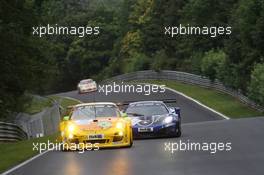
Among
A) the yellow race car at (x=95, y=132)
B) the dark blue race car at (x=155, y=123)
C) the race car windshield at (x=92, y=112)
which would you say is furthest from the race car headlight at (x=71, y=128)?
the dark blue race car at (x=155, y=123)

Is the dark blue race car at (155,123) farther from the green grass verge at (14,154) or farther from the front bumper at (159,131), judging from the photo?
the green grass verge at (14,154)

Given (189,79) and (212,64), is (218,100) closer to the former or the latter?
(212,64)

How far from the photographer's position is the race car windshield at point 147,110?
84.6ft

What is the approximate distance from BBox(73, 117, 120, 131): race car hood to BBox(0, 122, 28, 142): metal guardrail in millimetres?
8304

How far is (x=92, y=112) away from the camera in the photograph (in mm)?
21359

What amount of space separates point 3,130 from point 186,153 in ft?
40.4

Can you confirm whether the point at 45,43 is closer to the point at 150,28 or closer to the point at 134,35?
the point at 150,28

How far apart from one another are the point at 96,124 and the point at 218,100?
35.8 metres

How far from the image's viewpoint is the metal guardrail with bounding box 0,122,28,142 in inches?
1129

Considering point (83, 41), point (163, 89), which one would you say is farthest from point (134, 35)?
point (163, 89)

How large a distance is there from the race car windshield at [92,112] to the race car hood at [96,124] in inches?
16.8

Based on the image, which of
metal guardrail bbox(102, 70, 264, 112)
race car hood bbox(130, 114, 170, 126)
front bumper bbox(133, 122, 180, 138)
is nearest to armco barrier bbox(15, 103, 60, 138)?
race car hood bbox(130, 114, 170, 126)

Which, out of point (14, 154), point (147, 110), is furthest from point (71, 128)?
point (147, 110)

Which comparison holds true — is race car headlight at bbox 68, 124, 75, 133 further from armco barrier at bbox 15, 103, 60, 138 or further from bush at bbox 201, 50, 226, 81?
bush at bbox 201, 50, 226, 81
